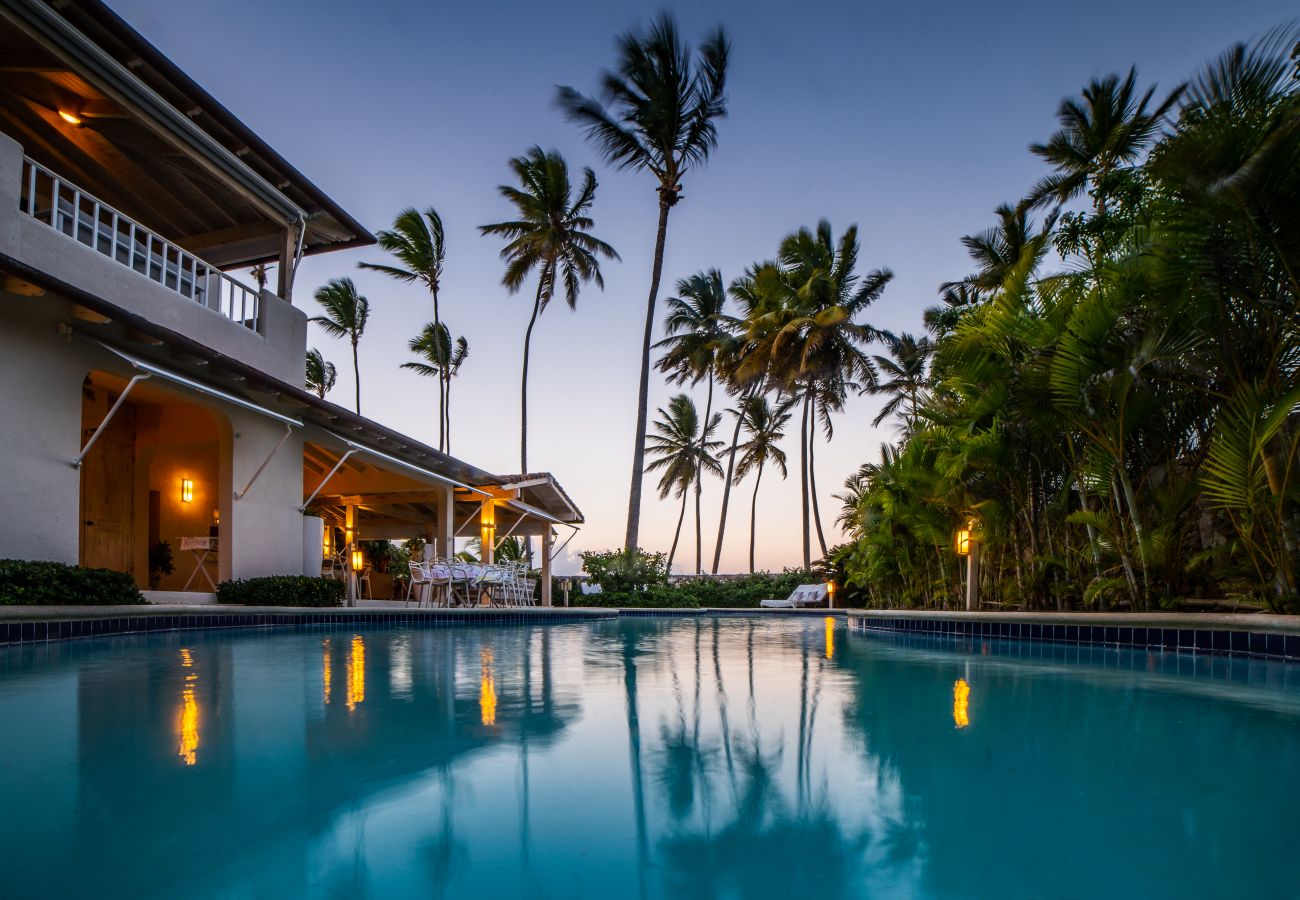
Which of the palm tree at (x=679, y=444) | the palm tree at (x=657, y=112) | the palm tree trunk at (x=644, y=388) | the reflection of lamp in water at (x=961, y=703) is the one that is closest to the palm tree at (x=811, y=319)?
the palm tree trunk at (x=644, y=388)

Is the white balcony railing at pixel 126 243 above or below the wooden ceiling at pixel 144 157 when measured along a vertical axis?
below

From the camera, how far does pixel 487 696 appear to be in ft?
13.0

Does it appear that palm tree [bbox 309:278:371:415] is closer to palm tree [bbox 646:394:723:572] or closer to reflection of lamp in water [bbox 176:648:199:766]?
palm tree [bbox 646:394:723:572]

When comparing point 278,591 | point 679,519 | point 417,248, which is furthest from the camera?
point 679,519

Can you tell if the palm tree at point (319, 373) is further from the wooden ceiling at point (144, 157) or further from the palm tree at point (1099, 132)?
the palm tree at point (1099, 132)

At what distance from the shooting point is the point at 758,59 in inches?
616

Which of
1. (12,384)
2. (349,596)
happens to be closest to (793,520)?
(349,596)

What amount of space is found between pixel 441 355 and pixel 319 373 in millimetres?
4784

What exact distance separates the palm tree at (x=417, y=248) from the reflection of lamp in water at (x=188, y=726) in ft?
68.5

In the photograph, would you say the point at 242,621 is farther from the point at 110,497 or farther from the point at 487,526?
the point at 487,526

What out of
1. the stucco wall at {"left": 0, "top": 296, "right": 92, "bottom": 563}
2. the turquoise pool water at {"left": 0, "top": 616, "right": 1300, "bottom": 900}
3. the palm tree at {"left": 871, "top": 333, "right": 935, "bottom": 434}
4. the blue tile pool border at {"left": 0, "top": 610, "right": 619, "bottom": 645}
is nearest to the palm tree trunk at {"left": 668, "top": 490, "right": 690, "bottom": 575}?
the palm tree at {"left": 871, "top": 333, "right": 935, "bottom": 434}

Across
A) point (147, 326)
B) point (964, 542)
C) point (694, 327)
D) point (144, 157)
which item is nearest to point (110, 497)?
point (147, 326)

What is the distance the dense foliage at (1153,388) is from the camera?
536 centimetres

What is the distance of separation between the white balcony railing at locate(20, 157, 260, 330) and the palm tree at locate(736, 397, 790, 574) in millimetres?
22123
